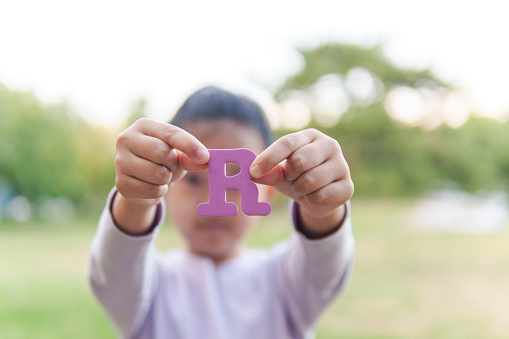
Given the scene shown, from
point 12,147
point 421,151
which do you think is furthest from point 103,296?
point 12,147

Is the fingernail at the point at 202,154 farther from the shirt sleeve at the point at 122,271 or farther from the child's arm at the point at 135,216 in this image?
the shirt sleeve at the point at 122,271

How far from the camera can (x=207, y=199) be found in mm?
554

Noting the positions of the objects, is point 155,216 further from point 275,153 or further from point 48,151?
point 48,151

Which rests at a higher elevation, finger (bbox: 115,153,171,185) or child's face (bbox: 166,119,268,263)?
child's face (bbox: 166,119,268,263)

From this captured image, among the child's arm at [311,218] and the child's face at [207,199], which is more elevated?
the child's face at [207,199]

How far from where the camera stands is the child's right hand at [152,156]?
37cm

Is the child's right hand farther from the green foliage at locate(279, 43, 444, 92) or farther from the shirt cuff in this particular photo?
the green foliage at locate(279, 43, 444, 92)

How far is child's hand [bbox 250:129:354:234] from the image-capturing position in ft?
1.20

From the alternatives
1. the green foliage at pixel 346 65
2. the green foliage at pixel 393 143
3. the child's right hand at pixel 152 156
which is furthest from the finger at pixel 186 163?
the green foliage at pixel 346 65

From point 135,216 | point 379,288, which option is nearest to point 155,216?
point 135,216

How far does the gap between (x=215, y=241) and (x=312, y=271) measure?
0.45ft

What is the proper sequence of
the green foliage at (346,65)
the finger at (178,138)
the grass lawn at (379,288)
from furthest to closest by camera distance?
the green foliage at (346,65), the grass lawn at (379,288), the finger at (178,138)

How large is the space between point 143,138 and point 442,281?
6.60ft

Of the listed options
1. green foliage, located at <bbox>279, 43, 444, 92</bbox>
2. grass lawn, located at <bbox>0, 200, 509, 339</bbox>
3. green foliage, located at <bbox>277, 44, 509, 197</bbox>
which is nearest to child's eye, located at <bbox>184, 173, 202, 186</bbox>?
grass lawn, located at <bbox>0, 200, 509, 339</bbox>
